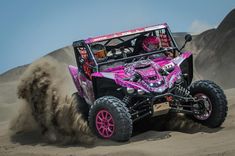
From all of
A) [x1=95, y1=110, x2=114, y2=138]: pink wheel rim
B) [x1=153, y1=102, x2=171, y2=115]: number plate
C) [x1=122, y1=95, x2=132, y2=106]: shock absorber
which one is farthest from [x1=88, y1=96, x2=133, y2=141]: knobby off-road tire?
[x1=153, y1=102, x2=171, y2=115]: number plate

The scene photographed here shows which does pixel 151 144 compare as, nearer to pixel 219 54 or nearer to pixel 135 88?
pixel 135 88

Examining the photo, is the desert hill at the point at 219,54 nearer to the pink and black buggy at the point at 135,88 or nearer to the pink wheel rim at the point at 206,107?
the pink and black buggy at the point at 135,88

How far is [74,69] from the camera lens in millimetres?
10844

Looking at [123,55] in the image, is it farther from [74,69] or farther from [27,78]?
[27,78]

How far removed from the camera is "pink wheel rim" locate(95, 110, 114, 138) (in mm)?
8758

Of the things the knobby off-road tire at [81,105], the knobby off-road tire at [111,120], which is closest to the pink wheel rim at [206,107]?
the knobby off-road tire at [111,120]

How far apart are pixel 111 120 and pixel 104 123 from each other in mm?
200

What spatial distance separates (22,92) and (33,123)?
0.62 metres

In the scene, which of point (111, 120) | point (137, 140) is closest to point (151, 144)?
point (137, 140)

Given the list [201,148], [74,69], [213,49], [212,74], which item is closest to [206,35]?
[213,49]

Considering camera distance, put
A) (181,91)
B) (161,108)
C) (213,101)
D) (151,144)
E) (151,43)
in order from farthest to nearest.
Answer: (151,43)
(181,91)
(213,101)
(161,108)
(151,144)

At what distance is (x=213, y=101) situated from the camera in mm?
9180

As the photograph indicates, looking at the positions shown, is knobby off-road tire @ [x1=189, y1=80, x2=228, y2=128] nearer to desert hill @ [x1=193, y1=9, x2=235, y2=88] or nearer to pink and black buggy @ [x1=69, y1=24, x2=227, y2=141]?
pink and black buggy @ [x1=69, y1=24, x2=227, y2=141]

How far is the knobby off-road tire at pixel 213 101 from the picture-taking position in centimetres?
912
